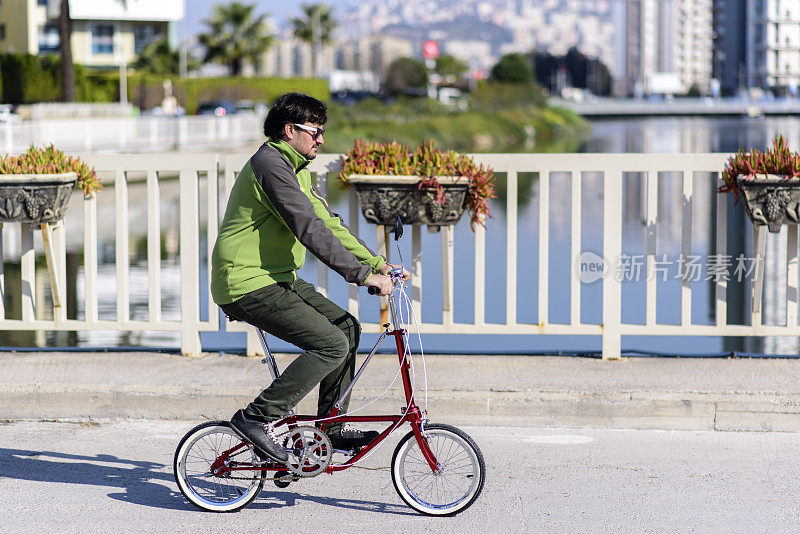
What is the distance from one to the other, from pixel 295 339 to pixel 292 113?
A: 87 cm

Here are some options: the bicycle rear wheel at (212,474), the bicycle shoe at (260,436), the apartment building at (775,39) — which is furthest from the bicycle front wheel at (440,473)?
the apartment building at (775,39)

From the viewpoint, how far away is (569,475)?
17.4ft

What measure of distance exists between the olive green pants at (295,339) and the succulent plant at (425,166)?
7.08 feet

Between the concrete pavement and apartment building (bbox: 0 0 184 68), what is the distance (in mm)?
80618

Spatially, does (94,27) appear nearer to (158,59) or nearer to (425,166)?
(158,59)

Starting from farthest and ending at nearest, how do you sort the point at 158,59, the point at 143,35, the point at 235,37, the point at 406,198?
the point at 235,37
the point at 143,35
the point at 158,59
the point at 406,198

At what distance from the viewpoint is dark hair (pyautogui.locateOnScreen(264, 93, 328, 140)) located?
4645 millimetres

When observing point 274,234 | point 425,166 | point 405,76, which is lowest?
point 274,234

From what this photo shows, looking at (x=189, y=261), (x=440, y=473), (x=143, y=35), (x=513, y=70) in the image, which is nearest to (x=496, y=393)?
(x=440, y=473)

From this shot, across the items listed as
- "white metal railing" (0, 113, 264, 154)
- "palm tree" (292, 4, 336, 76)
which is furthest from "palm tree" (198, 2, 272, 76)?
"white metal railing" (0, 113, 264, 154)

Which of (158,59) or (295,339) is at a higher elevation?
(158,59)

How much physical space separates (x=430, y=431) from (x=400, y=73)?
13455 cm

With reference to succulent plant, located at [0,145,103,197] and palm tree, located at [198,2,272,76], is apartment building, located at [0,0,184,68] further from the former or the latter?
succulent plant, located at [0,145,103,197]

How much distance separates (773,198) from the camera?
6.68 metres
